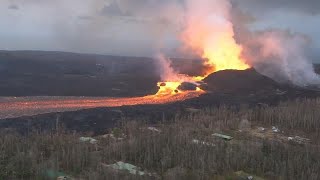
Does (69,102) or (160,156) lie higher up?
(69,102)

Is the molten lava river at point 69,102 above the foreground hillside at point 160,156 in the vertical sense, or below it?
Answer: above

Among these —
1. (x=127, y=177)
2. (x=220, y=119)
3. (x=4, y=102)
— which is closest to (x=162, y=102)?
(x=220, y=119)

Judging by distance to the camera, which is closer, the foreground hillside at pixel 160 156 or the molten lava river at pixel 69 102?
the foreground hillside at pixel 160 156

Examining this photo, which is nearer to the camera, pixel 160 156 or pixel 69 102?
pixel 160 156

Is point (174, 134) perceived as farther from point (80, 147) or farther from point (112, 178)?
point (112, 178)
